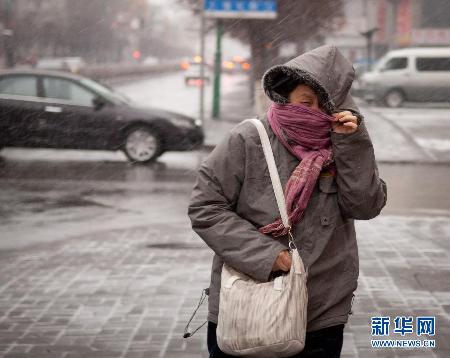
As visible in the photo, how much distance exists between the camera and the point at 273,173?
279 centimetres

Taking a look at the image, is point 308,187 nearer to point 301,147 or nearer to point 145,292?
point 301,147

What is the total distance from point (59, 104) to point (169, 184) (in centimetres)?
326

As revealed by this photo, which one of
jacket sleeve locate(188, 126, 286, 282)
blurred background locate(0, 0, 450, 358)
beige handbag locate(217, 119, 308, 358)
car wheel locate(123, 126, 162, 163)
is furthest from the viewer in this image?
car wheel locate(123, 126, 162, 163)

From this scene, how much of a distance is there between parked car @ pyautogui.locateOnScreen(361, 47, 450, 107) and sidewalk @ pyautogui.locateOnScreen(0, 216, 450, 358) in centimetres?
2064

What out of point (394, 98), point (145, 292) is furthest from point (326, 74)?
point (394, 98)

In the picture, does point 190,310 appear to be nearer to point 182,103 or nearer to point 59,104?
point 59,104

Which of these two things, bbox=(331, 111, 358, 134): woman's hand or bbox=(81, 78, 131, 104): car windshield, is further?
bbox=(81, 78, 131, 104): car windshield

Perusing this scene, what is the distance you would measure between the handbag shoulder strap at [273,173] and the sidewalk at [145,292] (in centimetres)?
214

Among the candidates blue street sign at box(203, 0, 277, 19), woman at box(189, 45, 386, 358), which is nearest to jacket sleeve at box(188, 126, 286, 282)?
woman at box(189, 45, 386, 358)

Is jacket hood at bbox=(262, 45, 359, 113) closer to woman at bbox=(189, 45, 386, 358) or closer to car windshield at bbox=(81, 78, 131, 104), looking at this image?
woman at bbox=(189, 45, 386, 358)

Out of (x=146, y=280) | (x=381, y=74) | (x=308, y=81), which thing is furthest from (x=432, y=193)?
(x=381, y=74)

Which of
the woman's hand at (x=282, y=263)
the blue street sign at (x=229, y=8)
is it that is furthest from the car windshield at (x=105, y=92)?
the woman's hand at (x=282, y=263)

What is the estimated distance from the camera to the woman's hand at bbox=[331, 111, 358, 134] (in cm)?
276

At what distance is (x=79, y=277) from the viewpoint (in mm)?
6496
